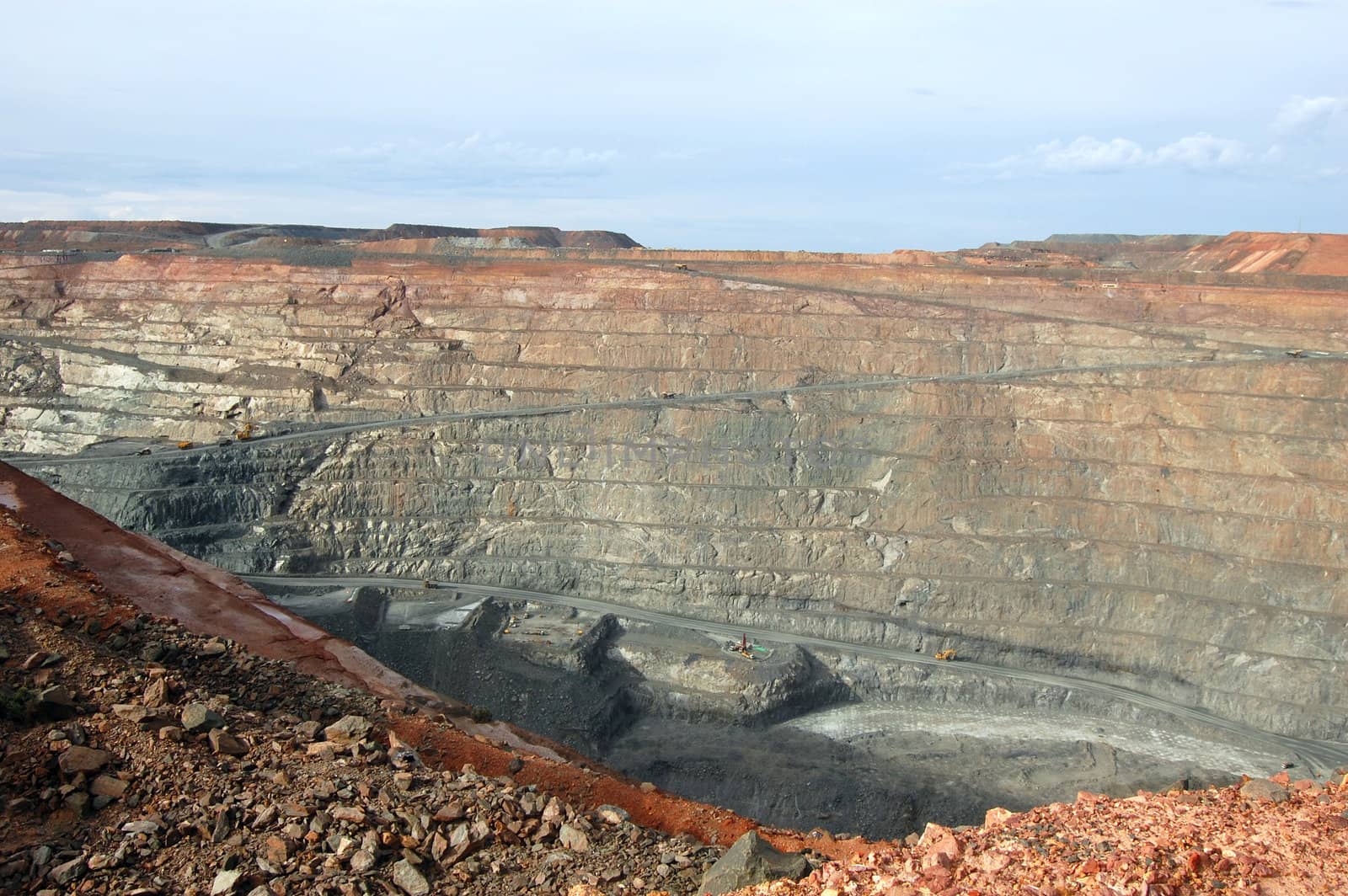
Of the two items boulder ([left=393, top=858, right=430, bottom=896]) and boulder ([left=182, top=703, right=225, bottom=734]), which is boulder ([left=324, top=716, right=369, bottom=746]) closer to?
boulder ([left=182, top=703, right=225, bottom=734])

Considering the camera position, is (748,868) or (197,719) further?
(197,719)

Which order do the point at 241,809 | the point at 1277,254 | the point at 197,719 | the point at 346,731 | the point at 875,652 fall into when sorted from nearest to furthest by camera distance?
1. the point at 241,809
2. the point at 197,719
3. the point at 346,731
4. the point at 875,652
5. the point at 1277,254

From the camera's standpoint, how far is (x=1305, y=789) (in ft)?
30.3

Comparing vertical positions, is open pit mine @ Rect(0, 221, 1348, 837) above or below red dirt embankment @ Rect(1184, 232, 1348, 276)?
below

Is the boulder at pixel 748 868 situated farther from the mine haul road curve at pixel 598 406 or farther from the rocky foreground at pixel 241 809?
the mine haul road curve at pixel 598 406

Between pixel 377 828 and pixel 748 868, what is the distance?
3.26m

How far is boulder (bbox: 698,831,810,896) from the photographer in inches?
320

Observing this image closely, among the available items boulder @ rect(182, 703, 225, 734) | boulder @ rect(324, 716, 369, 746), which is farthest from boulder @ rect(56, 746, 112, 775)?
boulder @ rect(324, 716, 369, 746)

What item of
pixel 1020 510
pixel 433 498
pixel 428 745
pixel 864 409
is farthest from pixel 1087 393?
pixel 428 745

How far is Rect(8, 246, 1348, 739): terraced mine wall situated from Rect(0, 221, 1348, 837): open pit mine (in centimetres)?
11

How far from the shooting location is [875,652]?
2706 cm

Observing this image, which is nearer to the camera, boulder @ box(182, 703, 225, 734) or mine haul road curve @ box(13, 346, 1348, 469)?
boulder @ box(182, 703, 225, 734)

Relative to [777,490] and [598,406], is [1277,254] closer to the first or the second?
[777,490]

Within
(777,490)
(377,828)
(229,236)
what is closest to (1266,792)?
(377,828)
